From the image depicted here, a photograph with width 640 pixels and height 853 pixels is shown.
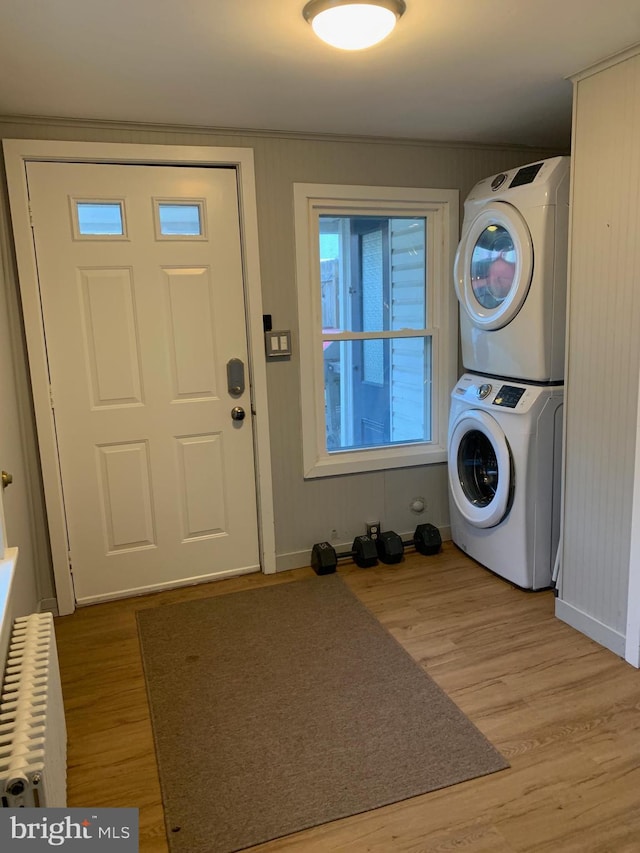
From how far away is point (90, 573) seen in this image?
3.00 meters

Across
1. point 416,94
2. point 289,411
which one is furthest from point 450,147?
point 289,411

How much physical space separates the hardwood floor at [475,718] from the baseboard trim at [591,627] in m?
0.03

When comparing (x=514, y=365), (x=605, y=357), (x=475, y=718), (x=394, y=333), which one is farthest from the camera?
(x=394, y=333)

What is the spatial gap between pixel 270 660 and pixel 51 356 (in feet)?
5.41

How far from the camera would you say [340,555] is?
11.1ft

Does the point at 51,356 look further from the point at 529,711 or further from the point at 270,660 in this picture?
the point at 529,711

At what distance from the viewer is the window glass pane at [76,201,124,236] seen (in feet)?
9.02

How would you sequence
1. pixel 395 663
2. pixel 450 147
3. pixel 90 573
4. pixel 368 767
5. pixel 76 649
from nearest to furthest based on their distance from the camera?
pixel 368 767 < pixel 395 663 < pixel 76 649 < pixel 90 573 < pixel 450 147

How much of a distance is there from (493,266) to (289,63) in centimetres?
133

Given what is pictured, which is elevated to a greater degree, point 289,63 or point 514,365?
point 289,63

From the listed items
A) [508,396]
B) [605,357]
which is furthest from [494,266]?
[605,357]

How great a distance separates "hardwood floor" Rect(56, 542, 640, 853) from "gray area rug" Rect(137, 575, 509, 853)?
0.06m

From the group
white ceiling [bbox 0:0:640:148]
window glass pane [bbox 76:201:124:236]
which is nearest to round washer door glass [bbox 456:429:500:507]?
white ceiling [bbox 0:0:640:148]

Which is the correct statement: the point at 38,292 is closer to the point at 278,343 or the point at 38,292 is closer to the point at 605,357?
the point at 278,343
